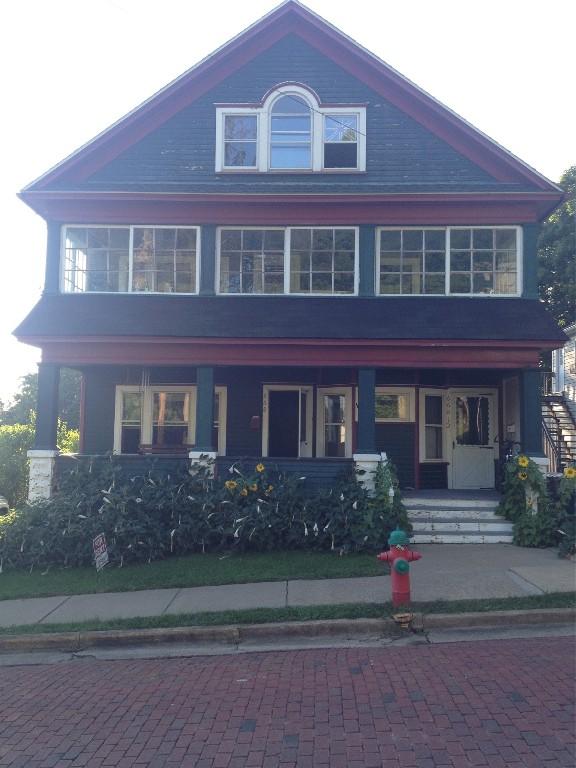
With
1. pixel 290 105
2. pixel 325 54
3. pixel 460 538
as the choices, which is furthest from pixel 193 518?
pixel 325 54

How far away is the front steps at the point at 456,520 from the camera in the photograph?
35.3 feet

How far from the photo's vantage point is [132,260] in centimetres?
1258

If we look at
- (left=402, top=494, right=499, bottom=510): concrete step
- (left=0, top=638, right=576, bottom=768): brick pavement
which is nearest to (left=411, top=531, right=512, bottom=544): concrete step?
(left=402, top=494, right=499, bottom=510): concrete step

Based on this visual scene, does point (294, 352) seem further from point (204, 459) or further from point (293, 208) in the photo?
point (293, 208)

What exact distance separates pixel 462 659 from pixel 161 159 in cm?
1064

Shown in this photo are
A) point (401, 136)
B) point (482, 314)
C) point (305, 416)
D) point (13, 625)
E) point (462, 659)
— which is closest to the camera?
point (462, 659)

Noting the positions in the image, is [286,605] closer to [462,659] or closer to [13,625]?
[462,659]

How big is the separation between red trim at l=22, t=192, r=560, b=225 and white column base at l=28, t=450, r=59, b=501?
4510 mm

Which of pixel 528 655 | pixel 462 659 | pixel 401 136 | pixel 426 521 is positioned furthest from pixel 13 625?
pixel 401 136

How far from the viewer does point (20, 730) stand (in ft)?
15.9

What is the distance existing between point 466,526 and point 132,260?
775 cm

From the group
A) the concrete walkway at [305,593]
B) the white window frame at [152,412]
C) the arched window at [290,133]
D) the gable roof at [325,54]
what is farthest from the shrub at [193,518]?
the arched window at [290,133]

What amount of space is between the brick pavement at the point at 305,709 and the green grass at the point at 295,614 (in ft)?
2.15

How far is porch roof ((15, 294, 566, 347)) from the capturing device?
37.3ft
